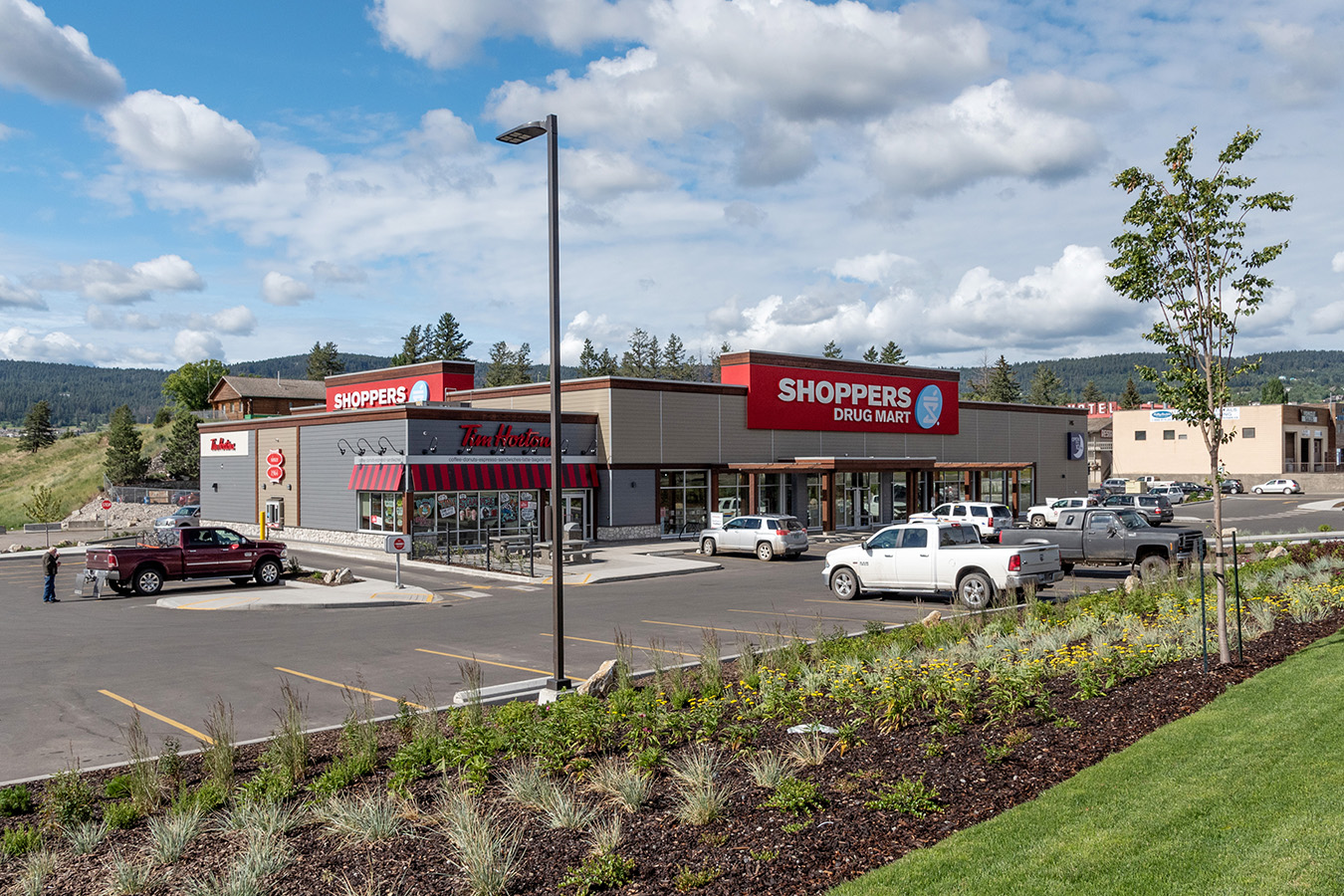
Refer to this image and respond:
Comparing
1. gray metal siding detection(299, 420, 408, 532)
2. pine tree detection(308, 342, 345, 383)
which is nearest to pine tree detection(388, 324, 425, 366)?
pine tree detection(308, 342, 345, 383)

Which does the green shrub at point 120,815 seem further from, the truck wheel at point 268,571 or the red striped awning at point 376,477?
the red striped awning at point 376,477

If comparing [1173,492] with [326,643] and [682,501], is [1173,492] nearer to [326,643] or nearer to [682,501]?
[682,501]

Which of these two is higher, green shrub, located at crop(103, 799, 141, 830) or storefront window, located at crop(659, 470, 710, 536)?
storefront window, located at crop(659, 470, 710, 536)

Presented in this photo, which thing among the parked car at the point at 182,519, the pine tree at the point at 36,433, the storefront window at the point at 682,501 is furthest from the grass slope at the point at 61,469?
the storefront window at the point at 682,501

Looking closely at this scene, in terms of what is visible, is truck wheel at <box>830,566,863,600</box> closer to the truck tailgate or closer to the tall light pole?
the truck tailgate

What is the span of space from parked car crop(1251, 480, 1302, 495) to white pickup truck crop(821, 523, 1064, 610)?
241 feet

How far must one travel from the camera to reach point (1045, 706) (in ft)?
30.5

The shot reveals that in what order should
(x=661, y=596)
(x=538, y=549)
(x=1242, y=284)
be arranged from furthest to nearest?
(x=538, y=549) → (x=661, y=596) → (x=1242, y=284)

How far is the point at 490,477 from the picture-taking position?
1550 inches

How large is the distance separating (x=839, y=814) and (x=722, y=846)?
987 millimetres

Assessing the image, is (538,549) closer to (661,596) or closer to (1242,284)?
(661,596)

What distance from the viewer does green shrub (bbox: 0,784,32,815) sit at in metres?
8.37

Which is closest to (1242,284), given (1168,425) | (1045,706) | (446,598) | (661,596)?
(1045,706)

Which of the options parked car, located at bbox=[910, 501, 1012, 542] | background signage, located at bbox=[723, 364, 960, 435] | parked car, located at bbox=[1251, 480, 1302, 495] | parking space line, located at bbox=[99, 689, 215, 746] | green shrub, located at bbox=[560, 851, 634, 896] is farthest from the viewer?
parked car, located at bbox=[1251, 480, 1302, 495]
